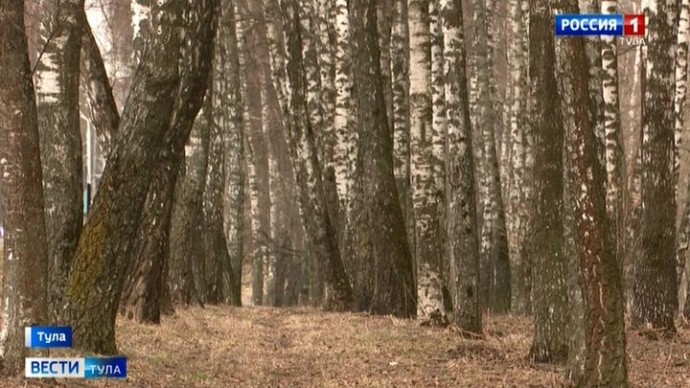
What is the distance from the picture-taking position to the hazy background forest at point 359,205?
10.9 metres

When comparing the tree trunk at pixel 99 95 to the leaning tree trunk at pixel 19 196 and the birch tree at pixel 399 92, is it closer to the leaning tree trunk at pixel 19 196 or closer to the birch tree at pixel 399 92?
the leaning tree trunk at pixel 19 196

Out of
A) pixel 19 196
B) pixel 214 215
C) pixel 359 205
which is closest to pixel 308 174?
pixel 359 205

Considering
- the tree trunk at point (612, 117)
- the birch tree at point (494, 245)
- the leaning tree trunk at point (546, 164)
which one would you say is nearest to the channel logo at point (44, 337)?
the leaning tree trunk at point (546, 164)

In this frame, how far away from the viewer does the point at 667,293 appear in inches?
670

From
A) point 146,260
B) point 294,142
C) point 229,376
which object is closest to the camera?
point 229,376

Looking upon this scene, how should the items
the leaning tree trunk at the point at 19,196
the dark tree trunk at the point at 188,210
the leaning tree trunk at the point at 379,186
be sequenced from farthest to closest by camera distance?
the dark tree trunk at the point at 188,210 < the leaning tree trunk at the point at 379,186 < the leaning tree trunk at the point at 19,196

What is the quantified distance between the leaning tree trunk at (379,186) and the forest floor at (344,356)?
0.76 meters

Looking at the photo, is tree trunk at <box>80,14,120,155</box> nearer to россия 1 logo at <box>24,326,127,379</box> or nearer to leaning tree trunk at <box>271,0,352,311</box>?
россия 1 logo at <box>24,326,127,379</box>

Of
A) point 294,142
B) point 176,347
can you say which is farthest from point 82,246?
point 294,142

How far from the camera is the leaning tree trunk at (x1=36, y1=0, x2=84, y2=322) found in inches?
495

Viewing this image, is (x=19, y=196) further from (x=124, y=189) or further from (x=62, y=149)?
(x=62, y=149)

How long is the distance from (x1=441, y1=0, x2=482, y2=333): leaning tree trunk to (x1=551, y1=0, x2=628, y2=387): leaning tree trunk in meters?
6.17

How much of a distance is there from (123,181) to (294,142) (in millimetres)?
12042

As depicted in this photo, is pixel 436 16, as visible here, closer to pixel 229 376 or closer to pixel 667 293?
pixel 667 293
